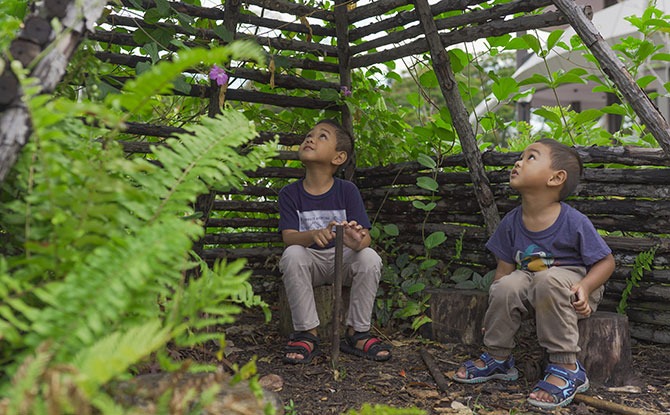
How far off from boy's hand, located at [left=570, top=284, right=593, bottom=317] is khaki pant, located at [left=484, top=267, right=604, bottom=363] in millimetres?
22

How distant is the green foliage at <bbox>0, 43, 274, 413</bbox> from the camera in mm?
921

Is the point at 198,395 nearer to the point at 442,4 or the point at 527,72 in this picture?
the point at 442,4

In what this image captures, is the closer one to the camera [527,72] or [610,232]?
[610,232]

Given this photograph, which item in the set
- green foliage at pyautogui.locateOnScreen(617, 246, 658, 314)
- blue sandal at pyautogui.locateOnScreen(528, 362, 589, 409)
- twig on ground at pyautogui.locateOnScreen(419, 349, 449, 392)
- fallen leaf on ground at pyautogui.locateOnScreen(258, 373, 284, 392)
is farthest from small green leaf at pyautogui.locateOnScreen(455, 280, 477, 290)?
fallen leaf on ground at pyautogui.locateOnScreen(258, 373, 284, 392)

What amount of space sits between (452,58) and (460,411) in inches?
75.0

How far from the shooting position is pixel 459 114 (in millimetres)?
3199

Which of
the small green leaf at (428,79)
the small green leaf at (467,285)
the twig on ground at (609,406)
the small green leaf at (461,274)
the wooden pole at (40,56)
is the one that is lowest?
the twig on ground at (609,406)

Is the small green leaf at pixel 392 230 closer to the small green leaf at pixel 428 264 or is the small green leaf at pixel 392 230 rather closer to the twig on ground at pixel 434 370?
the small green leaf at pixel 428 264

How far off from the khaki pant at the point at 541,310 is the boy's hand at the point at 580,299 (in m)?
0.02

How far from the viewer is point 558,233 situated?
2.62 m

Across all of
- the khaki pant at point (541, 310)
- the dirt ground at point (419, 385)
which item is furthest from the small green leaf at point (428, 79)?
the dirt ground at point (419, 385)

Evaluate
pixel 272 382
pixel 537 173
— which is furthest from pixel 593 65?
pixel 272 382

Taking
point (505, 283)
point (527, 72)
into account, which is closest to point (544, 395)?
point (505, 283)

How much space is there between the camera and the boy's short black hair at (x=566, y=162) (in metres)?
2.67
